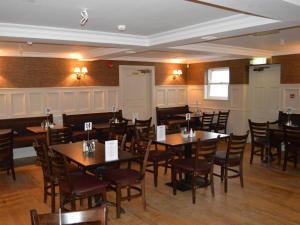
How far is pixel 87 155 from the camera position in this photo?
13.0 feet

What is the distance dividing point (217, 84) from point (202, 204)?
5766 millimetres

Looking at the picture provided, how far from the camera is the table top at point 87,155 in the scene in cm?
360

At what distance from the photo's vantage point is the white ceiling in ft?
10.5

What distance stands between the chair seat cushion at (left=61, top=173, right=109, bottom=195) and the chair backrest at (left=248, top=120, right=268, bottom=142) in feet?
12.5

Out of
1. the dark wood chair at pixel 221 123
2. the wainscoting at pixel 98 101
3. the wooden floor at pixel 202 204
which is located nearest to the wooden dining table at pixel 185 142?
the wooden floor at pixel 202 204

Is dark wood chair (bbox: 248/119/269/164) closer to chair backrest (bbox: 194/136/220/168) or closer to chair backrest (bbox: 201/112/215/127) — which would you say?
chair backrest (bbox: 201/112/215/127)

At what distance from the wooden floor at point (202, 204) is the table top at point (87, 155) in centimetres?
77

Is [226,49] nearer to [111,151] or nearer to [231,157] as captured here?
[231,157]

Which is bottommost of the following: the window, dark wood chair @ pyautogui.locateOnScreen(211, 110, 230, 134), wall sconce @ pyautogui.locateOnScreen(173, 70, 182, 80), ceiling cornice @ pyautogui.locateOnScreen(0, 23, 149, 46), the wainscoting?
dark wood chair @ pyautogui.locateOnScreen(211, 110, 230, 134)

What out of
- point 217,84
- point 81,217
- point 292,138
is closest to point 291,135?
point 292,138

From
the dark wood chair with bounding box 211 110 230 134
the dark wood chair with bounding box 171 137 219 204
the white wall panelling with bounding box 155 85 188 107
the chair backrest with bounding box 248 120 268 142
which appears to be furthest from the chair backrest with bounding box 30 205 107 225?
the white wall panelling with bounding box 155 85 188 107

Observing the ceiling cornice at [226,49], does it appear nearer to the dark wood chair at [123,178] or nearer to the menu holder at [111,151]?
the dark wood chair at [123,178]

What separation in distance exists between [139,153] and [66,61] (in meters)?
4.36

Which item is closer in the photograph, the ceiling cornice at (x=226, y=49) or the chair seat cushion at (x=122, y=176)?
the chair seat cushion at (x=122, y=176)
